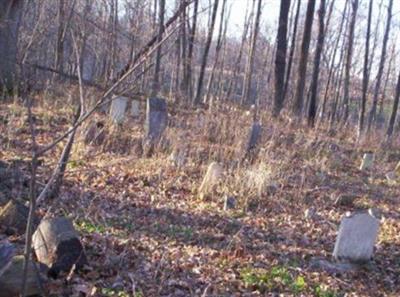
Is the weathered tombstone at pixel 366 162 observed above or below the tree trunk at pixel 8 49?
below

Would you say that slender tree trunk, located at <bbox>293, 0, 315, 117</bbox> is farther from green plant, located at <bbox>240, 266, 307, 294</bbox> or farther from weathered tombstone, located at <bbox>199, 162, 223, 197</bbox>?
green plant, located at <bbox>240, 266, 307, 294</bbox>

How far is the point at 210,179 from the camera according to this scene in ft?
24.1

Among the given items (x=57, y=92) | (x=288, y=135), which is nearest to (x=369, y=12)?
(x=288, y=135)

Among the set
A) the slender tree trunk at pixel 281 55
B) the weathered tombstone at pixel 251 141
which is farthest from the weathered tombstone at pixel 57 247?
the slender tree trunk at pixel 281 55

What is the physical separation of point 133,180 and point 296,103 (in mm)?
10908

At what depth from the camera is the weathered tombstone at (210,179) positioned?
717 centimetres

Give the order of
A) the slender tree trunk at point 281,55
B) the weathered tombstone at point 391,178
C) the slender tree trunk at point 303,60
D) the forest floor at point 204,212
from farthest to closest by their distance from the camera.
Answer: the slender tree trunk at point 303,60 → the slender tree trunk at point 281,55 → the weathered tombstone at point 391,178 → the forest floor at point 204,212

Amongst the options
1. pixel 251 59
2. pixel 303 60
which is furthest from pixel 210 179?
pixel 251 59

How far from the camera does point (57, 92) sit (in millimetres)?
13055

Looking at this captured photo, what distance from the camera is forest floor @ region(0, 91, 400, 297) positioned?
454 cm

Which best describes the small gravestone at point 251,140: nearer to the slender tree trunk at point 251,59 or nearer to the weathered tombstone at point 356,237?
the weathered tombstone at point 356,237

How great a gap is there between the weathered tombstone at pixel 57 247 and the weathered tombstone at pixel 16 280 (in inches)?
17.6

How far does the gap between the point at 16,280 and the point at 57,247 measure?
61 centimetres

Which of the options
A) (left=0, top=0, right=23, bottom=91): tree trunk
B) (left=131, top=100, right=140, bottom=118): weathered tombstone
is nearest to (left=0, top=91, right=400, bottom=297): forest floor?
(left=131, top=100, right=140, bottom=118): weathered tombstone
